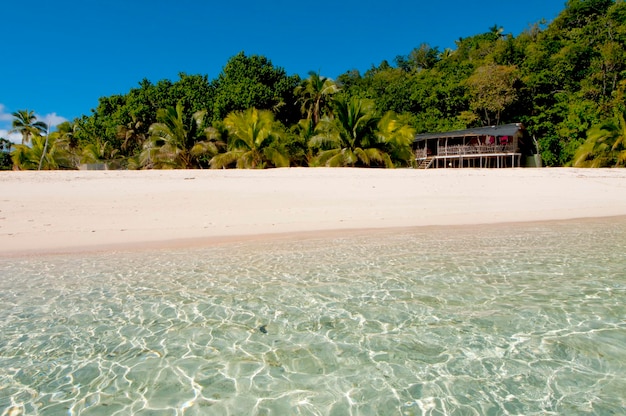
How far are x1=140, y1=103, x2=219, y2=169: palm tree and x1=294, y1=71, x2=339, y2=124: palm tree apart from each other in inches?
505

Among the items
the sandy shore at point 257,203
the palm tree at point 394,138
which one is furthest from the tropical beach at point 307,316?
the palm tree at point 394,138

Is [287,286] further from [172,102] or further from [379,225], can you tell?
[172,102]

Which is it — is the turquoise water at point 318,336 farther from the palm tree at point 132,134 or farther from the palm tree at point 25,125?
the palm tree at point 25,125

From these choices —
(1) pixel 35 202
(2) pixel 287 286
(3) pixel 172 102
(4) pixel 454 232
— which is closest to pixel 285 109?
(3) pixel 172 102

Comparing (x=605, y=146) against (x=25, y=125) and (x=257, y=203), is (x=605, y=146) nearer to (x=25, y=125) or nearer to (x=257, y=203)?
(x=257, y=203)

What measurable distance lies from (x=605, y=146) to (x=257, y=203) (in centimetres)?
2260

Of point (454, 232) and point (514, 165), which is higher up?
point (514, 165)

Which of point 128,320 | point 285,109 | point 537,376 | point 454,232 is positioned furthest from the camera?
point 285,109

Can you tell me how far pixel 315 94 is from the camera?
112 feet

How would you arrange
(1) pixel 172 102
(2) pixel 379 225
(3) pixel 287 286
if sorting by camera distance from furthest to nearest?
(1) pixel 172 102, (2) pixel 379 225, (3) pixel 287 286

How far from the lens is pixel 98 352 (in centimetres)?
323

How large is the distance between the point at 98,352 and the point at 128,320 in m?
0.67

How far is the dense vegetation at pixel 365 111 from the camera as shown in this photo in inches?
867

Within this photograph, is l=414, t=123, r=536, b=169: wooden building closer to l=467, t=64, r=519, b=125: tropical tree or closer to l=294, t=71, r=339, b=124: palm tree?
l=467, t=64, r=519, b=125: tropical tree
